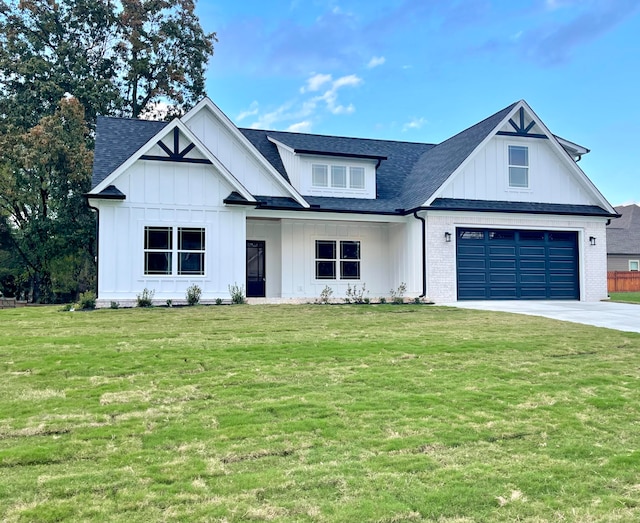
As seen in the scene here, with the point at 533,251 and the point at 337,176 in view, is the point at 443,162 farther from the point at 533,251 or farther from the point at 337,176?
the point at 533,251

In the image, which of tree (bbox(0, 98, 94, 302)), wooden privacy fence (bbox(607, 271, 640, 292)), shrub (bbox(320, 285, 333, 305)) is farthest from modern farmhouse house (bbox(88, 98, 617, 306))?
wooden privacy fence (bbox(607, 271, 640, 292))

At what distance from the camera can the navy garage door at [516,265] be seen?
18.9m

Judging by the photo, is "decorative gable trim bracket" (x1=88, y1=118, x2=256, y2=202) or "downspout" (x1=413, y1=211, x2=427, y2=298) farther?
"downspout" (x1=413, y1=211, x2=427, y2=298)

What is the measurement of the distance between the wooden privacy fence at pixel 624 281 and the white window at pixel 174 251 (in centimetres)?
2970

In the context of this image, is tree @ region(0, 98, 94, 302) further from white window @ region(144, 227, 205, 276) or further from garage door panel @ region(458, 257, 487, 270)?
garage door panel @ region(458, 257, 487, 270)

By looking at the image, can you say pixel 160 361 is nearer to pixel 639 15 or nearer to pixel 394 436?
pixel 394 436

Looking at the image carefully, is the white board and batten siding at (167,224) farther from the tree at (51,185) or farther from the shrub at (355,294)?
the tree at (51,185)

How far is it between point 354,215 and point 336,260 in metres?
2.00

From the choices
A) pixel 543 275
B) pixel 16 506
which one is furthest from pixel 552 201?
pixel 16 506

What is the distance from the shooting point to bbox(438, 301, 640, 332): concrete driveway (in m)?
12.5

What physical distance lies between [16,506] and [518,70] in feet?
86.3

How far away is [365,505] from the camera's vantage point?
344 cm

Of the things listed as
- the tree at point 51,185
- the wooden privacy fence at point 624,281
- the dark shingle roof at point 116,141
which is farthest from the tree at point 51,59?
the wooden privacy fence at point 624,281

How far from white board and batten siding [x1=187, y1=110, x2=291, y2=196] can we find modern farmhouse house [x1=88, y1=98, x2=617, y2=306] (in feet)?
0.14
